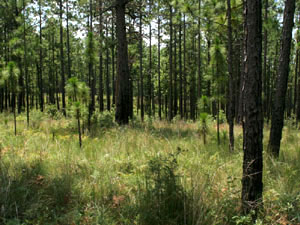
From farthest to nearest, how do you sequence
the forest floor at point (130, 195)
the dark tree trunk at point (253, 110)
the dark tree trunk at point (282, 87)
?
the dark tree trunk at point (282, 87) < the forest floor at point (130, 195) < the dark tree trunk at point (253, 110)

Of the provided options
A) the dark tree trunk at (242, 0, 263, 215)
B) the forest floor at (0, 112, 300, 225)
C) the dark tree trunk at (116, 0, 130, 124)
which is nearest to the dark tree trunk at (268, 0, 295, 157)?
the forest floor at (0, 112, 300, 225)

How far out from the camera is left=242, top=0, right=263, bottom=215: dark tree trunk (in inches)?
98.3

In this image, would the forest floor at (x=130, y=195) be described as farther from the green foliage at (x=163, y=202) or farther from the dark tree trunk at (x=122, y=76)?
the dark tree trunk at (x=122, y=76)

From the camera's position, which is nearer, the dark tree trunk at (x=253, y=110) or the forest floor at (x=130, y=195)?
the dark tree trunk at (x=253, y=110)

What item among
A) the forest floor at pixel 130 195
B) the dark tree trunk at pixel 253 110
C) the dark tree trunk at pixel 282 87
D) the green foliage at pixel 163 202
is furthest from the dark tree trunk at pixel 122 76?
the dark tree trunk at pixel 253 110

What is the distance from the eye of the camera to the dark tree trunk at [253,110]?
8.19 feet

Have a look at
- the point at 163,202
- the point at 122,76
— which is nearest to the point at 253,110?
the point at 163,202

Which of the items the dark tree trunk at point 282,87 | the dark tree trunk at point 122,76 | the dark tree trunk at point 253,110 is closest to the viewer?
the dark tree trunk at point 253,110

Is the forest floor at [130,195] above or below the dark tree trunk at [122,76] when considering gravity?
below

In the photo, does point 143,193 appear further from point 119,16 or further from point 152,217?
point 119,16

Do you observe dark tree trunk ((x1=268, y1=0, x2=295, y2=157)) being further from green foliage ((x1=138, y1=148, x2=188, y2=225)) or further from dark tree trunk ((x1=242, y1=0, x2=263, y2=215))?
green foliage ((x1=138, y1=148, x2=188, y2=225))

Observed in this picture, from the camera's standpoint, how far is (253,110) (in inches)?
101

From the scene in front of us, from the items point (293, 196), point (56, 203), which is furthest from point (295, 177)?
point (56, 203)

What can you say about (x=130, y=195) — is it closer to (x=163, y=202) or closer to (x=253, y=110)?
(x=163, y=202)
